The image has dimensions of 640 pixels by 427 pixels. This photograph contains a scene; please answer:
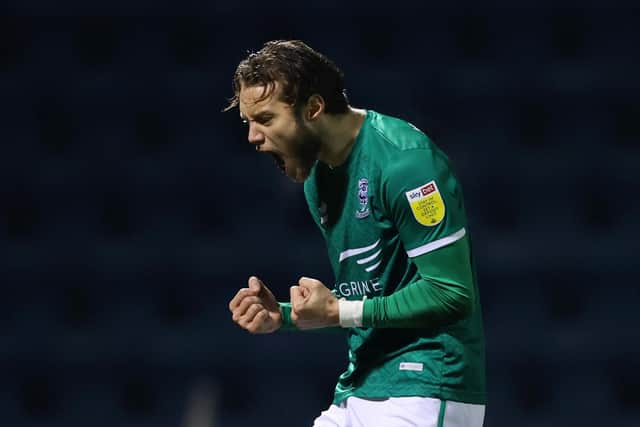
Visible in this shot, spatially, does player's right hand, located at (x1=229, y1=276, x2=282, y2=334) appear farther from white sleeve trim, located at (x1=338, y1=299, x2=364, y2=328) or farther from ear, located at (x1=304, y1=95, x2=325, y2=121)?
ear, located at (x1=304, y1=95, x2=325, y2=121)

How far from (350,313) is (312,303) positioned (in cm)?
7

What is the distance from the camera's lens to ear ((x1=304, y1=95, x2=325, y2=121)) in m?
2.01

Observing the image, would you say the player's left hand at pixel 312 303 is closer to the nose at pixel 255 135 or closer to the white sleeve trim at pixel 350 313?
the white sleeve trim at pixel 350 313

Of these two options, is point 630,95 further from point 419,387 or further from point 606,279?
point 419,387

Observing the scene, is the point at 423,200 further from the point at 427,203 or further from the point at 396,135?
the point at 396,135

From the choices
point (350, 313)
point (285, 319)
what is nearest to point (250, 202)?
point (285, 319)

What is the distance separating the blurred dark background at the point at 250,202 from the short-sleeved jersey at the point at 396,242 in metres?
2.41

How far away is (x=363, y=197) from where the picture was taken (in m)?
1.99

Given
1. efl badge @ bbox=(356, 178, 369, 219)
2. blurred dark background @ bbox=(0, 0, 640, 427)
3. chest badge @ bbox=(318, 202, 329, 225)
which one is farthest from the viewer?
blurred dark background @ bbox=(0, 0, 640, 427)

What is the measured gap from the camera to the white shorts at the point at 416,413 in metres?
1.97

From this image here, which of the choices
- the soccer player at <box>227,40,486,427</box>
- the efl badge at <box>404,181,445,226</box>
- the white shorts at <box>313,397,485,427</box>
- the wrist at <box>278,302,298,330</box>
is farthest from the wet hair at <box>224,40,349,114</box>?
the white shorts at <box>313,397,485,427</box>

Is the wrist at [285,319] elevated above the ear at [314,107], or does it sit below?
below

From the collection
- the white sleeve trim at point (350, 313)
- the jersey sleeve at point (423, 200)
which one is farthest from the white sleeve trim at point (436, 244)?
the white sleeve trim at point (350, 313)

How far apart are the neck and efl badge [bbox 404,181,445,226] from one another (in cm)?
20
